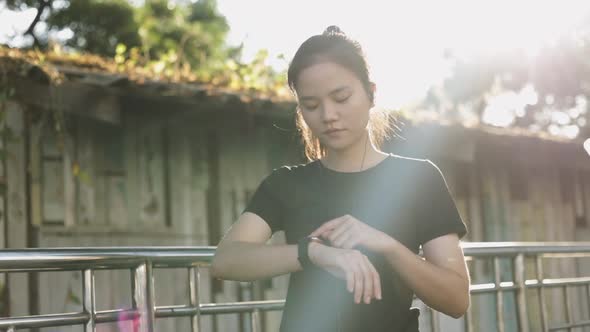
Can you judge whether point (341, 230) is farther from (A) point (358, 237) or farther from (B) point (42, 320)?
(B) point (42, 320)

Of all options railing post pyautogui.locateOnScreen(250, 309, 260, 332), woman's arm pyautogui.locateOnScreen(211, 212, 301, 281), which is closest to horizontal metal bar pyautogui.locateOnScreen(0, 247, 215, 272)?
railing post pyautogui.locateOnScreen(250, 309, 260, 332)

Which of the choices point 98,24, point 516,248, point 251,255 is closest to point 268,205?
point 251,255

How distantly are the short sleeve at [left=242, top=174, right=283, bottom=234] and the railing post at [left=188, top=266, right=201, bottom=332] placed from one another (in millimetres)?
1017

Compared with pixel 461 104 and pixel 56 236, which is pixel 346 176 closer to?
pixel 56 236

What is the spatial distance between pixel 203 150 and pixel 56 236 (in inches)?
69.4

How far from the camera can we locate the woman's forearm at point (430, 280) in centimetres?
261

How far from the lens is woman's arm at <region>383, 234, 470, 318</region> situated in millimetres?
2611

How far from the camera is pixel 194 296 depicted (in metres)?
3.82

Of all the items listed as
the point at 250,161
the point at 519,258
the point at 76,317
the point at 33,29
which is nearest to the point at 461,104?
the point at 33,29

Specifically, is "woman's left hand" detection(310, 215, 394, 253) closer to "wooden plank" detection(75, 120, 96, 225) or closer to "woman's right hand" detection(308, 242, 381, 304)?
"woman's right hand" detection(308, 242, 381, 304)

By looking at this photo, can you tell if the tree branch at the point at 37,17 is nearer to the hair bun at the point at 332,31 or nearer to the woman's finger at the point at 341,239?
the hair bun at the point at 332,31

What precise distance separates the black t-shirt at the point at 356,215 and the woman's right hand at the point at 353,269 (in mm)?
133

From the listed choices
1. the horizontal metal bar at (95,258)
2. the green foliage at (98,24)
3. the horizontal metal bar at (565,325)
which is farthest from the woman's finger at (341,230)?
the green foliage at (98,24)

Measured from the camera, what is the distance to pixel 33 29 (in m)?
28.6
